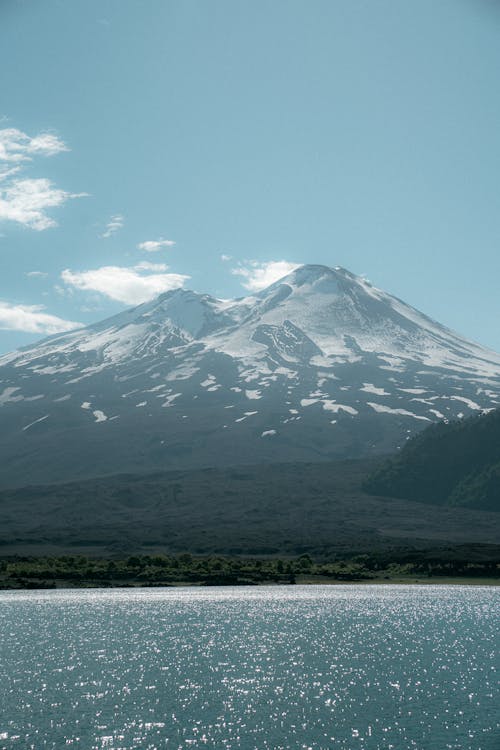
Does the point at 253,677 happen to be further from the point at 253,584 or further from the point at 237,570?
the point at 237,570

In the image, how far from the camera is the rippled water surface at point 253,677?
115ft

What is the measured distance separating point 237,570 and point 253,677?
248ft

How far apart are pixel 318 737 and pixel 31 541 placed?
442 ft

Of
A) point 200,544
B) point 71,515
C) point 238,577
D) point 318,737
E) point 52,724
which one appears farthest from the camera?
point 71,515

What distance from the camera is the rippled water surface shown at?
35.1 meters

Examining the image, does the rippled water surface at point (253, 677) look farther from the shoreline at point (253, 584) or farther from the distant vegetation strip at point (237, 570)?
the distant vegetation strip at point (237, 570)

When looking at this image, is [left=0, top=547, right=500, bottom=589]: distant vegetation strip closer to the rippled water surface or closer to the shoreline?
the shoreline

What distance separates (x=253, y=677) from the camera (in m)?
47.2

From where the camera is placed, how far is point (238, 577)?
Answer: 4621 inches

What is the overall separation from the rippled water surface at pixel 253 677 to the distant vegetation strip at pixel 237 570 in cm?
2819

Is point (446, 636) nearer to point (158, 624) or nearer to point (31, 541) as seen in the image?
point (158, 624)

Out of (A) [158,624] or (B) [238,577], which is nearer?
(A) [158,624]

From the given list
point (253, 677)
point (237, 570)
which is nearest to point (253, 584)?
point (237, 570)

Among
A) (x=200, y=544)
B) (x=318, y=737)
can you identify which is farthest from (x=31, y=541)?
(x=318, y=737)
